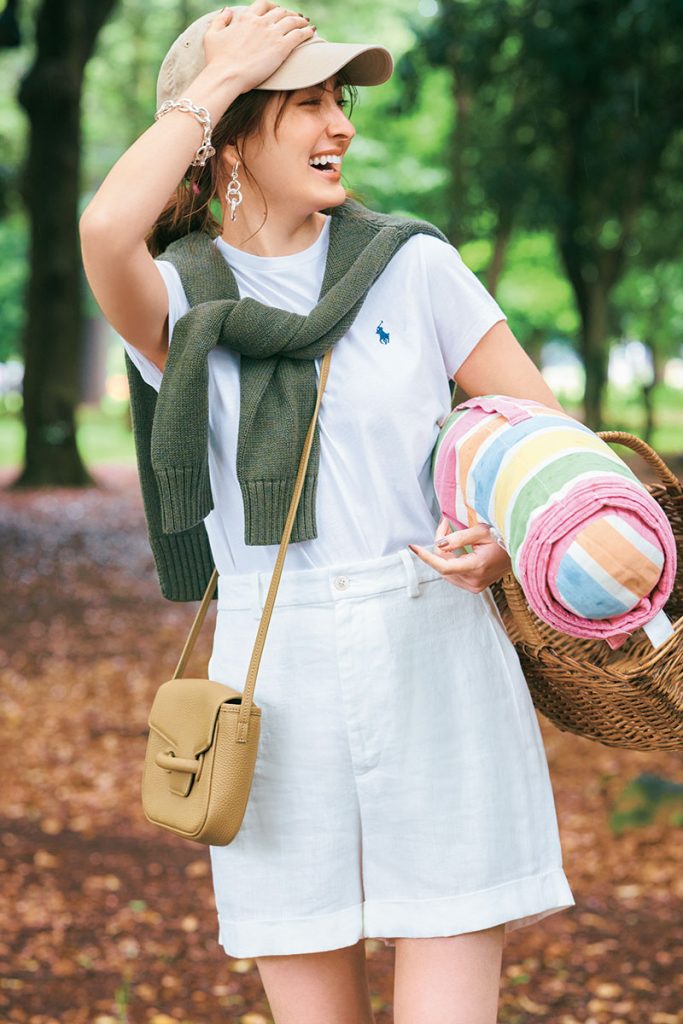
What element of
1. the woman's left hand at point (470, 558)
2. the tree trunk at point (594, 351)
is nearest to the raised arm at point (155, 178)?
the woman's left hand at point (470, 558)

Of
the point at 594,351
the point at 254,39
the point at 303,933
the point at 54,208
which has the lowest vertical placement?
the point at 594,351

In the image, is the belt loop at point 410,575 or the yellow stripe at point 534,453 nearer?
the yellow stripe at point 534,453

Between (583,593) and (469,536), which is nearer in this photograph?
(583,593)

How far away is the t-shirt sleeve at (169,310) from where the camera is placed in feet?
7.81

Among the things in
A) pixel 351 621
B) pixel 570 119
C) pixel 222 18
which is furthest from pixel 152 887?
pixel 570 119

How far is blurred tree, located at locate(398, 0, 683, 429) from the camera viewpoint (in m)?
10.8

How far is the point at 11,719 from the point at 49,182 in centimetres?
888

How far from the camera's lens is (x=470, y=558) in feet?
7.25

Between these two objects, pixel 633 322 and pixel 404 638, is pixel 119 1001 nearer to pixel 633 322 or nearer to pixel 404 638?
pixel 404 638

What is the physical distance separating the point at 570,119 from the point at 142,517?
6.75 metres

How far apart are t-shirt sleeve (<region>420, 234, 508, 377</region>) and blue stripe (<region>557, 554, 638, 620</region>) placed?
63 centimetres

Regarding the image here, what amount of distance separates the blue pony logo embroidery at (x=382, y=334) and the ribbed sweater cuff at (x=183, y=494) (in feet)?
1.31

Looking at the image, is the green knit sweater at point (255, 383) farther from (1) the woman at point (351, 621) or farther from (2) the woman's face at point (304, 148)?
(2) the woman's face at point (304, 148)

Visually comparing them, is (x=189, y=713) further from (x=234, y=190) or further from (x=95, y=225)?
(x=234, y=190)
